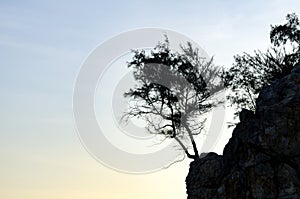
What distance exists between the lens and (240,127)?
36.2 meters

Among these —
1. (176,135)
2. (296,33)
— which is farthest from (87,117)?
(296,33)

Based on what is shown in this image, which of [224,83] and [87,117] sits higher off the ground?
[224,83]

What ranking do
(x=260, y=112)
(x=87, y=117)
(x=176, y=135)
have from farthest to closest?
(x=176, y=135)
(x=87, y=117)
(x=260, y=112)

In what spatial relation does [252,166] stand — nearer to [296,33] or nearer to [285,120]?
[285,120]

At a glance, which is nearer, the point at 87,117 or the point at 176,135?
the point at 87,117

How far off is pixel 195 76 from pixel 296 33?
13.9m

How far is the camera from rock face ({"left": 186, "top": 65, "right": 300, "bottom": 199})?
31839 mm

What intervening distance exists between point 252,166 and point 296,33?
26820mm

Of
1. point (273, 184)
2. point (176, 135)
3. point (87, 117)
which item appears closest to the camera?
point (273, 184)

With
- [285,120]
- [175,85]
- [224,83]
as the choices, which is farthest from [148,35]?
[285,120]

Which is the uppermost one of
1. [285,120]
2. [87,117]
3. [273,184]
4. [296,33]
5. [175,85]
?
[296,33]

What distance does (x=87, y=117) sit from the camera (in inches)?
1777

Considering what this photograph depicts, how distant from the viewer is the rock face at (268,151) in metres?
31.8

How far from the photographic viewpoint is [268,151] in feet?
108
